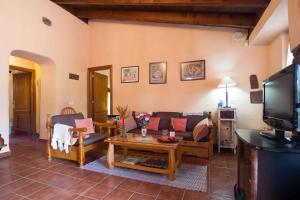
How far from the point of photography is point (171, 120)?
13.3ft

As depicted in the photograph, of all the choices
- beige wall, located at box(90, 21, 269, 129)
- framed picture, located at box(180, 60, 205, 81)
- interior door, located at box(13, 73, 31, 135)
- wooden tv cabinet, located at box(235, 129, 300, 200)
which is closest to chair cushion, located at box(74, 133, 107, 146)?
beige wall, located at box(90, 21, 269, 129)

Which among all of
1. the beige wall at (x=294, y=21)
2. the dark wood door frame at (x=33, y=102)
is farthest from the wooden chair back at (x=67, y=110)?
the beige wall at (x=294, y=21)

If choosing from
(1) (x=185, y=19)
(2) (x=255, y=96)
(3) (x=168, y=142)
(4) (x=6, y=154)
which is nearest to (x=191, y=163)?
(3) (x=168, y=142)

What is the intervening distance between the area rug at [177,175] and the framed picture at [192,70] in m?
2.13

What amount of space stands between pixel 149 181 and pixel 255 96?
2.92m

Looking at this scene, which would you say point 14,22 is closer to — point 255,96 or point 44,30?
point 44,30

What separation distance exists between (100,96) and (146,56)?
226 cm

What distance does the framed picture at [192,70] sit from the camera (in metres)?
4.23

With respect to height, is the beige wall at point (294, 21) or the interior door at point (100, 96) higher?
the beige wall at point (294, 21)

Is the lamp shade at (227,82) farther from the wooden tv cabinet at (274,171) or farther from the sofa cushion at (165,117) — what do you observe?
the wooden tv cabinet at (274,171)

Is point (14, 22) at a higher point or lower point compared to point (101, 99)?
higher

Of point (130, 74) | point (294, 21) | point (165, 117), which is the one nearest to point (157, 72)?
point (130, 74)

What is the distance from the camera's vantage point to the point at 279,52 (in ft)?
10.6

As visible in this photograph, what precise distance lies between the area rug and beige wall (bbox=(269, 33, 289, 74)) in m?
2.28
